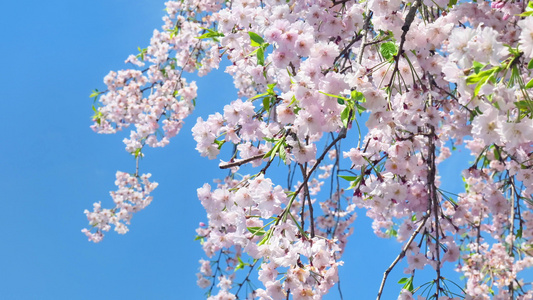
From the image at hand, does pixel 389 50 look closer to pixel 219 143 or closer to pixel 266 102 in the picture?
pixel 266 102

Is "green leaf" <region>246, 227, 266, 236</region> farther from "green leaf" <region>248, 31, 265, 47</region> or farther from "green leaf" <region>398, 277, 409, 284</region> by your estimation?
"green leaf" <region>398, 277, 409, 284</region>

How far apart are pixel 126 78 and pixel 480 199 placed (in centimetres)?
493

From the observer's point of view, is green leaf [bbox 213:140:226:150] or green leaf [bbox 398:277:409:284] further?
green leaf [bbox 398:277:409:284]

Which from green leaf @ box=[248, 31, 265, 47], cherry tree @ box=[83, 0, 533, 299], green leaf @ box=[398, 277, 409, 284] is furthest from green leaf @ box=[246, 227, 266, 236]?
green leaf @ box=[398, 277, 409, 284]

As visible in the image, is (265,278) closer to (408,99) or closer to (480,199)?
(408,99)

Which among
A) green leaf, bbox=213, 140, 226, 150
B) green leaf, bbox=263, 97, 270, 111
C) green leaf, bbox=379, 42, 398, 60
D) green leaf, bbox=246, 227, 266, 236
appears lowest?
green leaf, bbox=246, 227, 266, 236

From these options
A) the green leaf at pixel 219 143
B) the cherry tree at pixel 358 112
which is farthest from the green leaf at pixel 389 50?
the green leaf at pixel 219 143

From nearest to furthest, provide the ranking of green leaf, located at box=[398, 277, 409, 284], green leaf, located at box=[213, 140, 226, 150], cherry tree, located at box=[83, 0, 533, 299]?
cherry tree, located at box=[83, 0, 533, 299]
green leaf, located at box=[213, 140, 226, 150]
green leaf, located at box=[398, 277, 409, 284]

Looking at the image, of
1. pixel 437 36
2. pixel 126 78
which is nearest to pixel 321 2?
pixel 437 36

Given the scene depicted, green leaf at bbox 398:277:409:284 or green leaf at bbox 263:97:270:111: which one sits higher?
green leaf at bbox 263:97:270:111

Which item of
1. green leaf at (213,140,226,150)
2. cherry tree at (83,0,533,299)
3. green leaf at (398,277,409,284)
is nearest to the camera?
cherry tree at (83,0,533,299)

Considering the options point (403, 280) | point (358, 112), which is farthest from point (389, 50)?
point (403, 280)

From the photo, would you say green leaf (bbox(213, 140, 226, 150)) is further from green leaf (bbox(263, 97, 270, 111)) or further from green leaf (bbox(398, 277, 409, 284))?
green leaf (bbox(398, 277, 409, 284))

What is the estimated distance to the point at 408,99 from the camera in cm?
202
